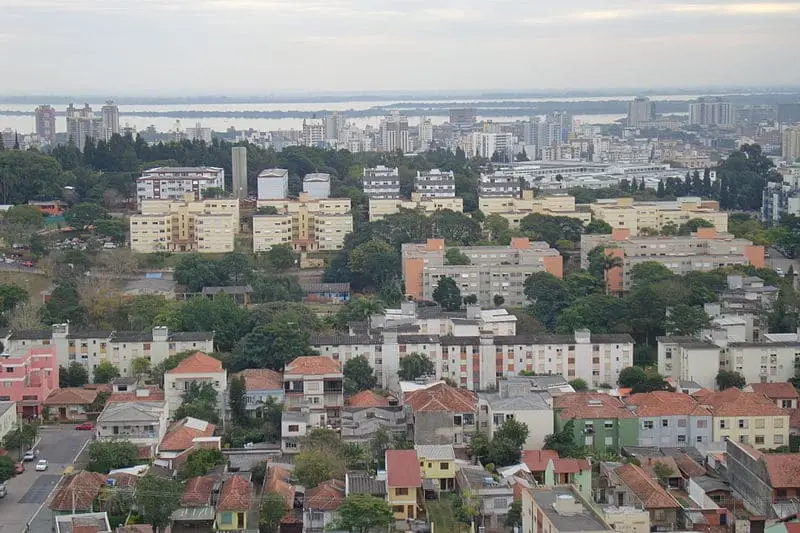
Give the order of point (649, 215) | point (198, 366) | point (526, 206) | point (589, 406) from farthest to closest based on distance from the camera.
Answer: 1. point (526, 206)
2. point (649, 215)
3. point (198, 366)
4. point (589, 406)

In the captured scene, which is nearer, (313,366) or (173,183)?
(313,366)

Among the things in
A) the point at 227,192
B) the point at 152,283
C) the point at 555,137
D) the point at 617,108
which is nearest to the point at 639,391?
the point at 152,283

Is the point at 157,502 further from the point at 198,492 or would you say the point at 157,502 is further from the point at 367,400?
the point at 367,400

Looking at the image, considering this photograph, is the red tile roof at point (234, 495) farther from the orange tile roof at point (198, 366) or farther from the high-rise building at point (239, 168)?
the high-rise building at point (239, 168)

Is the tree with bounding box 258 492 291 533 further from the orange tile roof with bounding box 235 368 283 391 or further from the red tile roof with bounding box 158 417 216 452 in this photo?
the orange tile roof with bounding box 235 368 283 391

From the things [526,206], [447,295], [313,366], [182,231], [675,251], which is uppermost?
[526,206]

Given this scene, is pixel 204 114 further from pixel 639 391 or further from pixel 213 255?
pixel 639 391

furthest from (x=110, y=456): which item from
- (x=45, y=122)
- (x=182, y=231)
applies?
(x=45, y=122)
